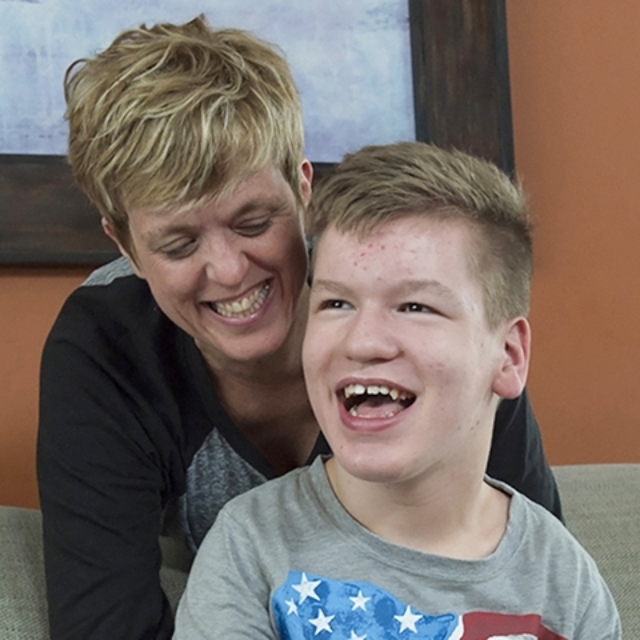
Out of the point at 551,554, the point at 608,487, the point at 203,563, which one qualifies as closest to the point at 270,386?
the point at 203,563

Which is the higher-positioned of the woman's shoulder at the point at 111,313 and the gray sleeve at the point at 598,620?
the woman's shoulder at the point at 111,313

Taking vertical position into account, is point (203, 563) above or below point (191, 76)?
below

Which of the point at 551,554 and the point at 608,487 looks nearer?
the point at 551,554

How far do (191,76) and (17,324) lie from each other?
0.71m

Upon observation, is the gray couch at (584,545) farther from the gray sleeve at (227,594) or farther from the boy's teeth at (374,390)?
the boy's teeth at (374,390)

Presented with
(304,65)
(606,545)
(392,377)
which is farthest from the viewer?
(304,65)

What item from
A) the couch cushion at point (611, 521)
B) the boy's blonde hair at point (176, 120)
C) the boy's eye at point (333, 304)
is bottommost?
the couch cushion at point (611, 521)

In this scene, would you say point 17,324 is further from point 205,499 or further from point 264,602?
point 264,602

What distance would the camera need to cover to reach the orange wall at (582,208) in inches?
75.3

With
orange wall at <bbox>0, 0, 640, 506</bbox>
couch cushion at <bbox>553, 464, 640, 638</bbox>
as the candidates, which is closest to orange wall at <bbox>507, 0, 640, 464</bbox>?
orange wall at <bbox>0, 0, 640, 506</bbox>

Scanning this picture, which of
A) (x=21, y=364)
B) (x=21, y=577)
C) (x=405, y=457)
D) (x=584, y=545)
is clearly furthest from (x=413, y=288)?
(x=21, y=364)

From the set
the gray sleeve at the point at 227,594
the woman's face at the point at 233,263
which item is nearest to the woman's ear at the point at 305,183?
the woman's face at the point at 233,263

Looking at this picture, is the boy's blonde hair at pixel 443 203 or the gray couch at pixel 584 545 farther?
the gray couch at pixel 584 545

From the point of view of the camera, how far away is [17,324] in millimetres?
1604
